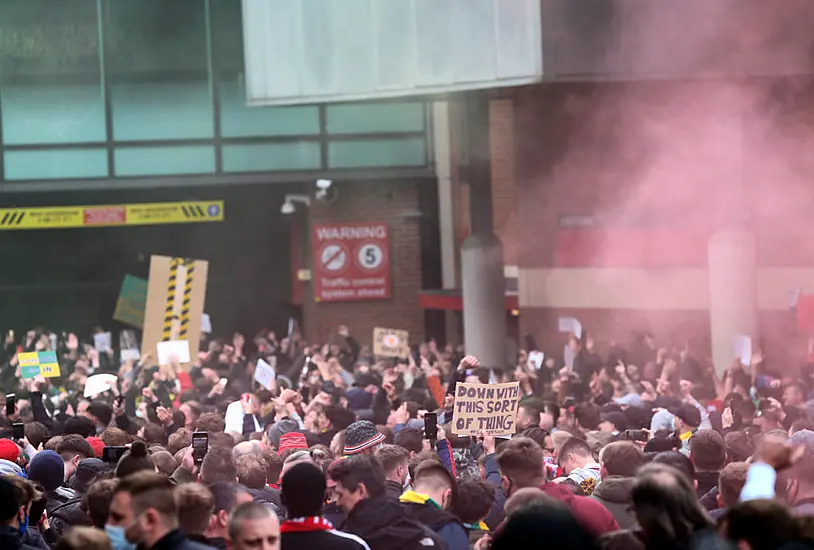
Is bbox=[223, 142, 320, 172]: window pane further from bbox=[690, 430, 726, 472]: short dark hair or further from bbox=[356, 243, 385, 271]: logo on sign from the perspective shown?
bbox=[690, 430, 726, 472]: short dark hair

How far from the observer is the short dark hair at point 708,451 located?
5.79 meters

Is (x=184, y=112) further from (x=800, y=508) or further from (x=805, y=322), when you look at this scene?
(x=800, y=508)

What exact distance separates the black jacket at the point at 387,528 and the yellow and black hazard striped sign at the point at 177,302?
13.4 metres

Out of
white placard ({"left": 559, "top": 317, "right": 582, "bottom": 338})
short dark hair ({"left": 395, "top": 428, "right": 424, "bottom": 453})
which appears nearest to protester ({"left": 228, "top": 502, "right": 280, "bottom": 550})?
short dark hair ({"left": 395, "top": 428, "right": 424, "bottom": 453})

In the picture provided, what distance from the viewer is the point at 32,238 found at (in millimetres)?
22281

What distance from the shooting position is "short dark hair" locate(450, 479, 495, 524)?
545 cm

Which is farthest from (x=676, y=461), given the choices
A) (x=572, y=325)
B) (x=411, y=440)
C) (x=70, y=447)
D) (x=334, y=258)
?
(x=334, y=258)

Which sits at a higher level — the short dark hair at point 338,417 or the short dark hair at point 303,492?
the short dark hair at point 303,492

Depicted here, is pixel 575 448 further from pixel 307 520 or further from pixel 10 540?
pixel 10 540

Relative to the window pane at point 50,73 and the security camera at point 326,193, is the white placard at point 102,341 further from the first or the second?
the security camera at point 326,193

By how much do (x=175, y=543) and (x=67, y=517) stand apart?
2141 millimetres

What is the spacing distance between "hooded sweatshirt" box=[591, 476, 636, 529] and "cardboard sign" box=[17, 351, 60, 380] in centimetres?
868

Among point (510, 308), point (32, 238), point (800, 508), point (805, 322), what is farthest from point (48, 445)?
point (32, 238)

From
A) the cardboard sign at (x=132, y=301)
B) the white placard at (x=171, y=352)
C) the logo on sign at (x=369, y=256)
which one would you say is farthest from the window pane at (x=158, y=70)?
the white placard at (x=171, y=352)
